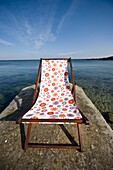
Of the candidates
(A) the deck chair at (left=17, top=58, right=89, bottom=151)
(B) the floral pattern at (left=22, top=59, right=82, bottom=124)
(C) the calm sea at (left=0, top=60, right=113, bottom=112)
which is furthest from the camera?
Result: (C) the calm sea at (left=0, top=60, right=113, bottom=112)

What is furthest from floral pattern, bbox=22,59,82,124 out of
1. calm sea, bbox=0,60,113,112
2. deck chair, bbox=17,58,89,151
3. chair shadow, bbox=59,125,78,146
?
calm sea, bbox=0,60,113,112

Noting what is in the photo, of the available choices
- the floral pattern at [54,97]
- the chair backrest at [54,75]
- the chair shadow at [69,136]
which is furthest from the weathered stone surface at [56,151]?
the chair backrest at [54,75]

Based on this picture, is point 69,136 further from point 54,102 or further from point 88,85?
point 88,85

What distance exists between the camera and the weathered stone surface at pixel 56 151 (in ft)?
5.37

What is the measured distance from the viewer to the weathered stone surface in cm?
164

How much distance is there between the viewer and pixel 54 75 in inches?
135

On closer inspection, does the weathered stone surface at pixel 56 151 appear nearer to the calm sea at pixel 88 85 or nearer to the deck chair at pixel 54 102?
the deck chair at pixel 54 102

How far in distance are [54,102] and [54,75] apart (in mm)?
1138

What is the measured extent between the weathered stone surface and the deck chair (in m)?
0.14

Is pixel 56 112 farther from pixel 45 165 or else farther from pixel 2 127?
pixel 2 127

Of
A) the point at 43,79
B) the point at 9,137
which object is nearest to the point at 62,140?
the point at 9,137

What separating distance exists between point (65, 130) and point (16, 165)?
1.16 meters

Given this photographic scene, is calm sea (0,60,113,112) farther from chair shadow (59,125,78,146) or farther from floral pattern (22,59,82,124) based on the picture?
chair shadow (59,125,78,146)

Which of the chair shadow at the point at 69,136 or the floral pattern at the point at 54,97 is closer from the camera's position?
the floral pattern at the point at 54,97
